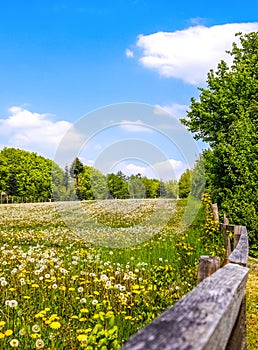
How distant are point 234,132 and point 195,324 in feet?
57.4

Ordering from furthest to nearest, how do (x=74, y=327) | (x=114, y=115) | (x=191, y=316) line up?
1. (x=114, y=115)
2. (x=74, y=327)
3. (x=191, y=316)

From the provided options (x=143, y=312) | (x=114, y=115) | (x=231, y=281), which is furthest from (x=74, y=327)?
(x=114, y=115)

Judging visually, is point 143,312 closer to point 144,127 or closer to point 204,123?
point 144,127

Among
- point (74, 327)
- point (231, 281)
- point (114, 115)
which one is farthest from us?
point (114, 115)

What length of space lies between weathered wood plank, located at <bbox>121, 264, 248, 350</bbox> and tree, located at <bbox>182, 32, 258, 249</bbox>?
48.9 ft

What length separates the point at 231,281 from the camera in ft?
7.12

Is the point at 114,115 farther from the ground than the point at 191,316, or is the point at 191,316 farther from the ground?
the point at 114,115

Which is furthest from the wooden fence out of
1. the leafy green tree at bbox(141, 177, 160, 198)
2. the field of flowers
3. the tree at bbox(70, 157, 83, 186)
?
the leafy green tree at bbox(141, 177, 160, 198)

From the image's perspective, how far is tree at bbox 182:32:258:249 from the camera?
16.8m

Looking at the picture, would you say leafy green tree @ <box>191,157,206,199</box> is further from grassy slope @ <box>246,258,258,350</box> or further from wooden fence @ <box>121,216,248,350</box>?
wooden fence @ <box>121,216,248,350</box>

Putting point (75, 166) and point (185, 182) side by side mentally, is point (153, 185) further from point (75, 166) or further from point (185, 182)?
point (75, 166)

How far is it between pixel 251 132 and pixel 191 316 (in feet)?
53.8

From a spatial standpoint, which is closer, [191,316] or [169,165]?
[191,316]

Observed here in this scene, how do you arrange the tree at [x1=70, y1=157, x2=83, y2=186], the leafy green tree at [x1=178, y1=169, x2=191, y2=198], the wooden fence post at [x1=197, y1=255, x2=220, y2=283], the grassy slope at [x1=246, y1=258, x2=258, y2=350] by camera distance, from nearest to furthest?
the wooden fence post at [x1=197, y1=255, x2=220, y2=283], the grassy slope at [x1=246, y1=258, x2=258, y2=350], the tree at [x1=70, y1=157, x2=83, y2=186], the leafy green tree at [x1=178, y1=169, x2=191, y2=198]
